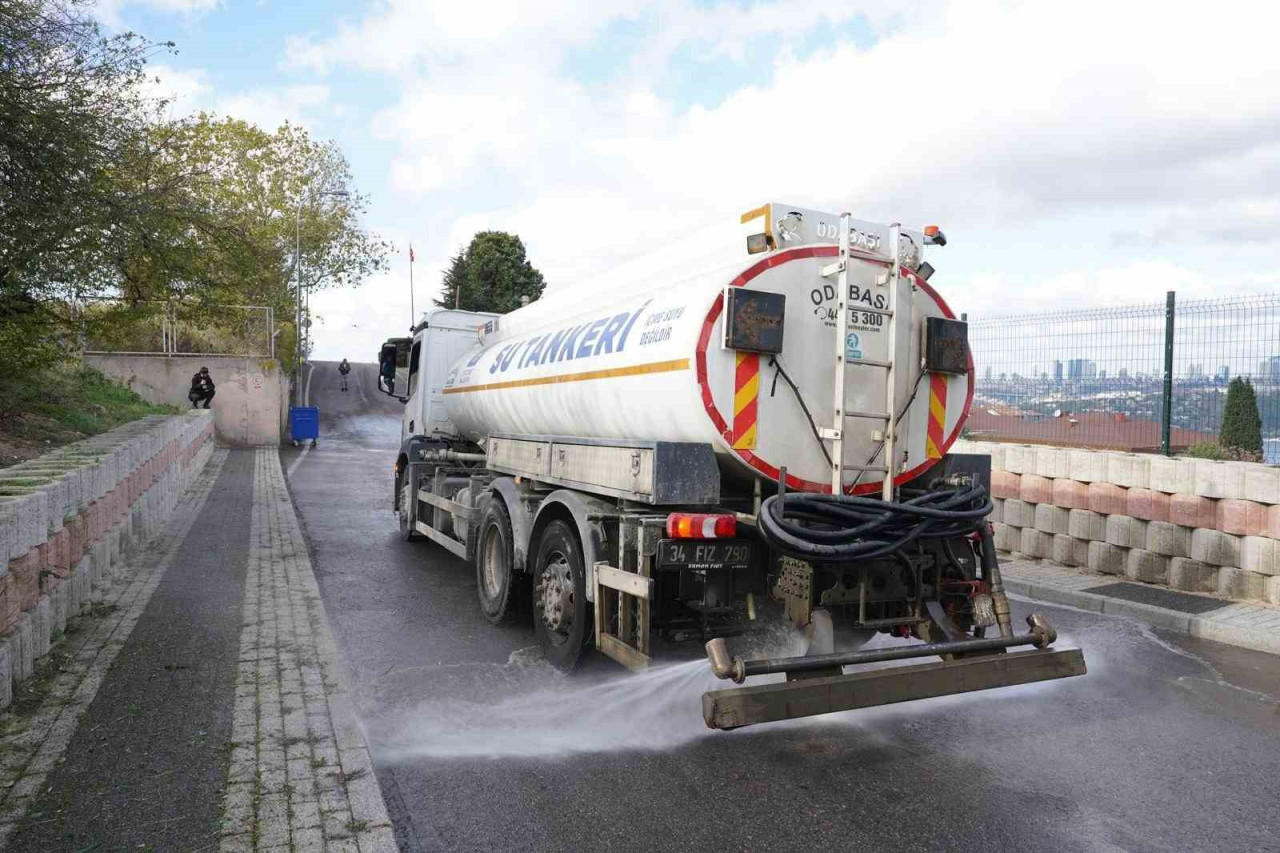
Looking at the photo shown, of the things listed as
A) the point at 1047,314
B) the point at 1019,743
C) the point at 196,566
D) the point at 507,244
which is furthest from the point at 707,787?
the point at 507,244

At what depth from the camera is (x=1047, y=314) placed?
10195mm

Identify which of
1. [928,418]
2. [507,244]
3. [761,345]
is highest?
[507,244]

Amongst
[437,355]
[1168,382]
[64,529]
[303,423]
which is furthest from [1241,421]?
[303,423]

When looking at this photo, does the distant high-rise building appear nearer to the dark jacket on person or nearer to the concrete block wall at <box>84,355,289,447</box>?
the dark jacket on person

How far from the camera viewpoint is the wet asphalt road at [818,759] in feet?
11.6

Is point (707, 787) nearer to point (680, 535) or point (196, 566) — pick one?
point (680, 535)

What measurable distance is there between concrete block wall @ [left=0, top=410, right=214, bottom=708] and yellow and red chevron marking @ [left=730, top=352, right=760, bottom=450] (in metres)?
3.77

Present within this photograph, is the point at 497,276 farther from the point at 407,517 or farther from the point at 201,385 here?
the point at 407,517

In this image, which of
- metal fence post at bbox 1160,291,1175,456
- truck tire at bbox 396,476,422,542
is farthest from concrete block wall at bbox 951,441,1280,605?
truck tire at bbox 396,476,422,542

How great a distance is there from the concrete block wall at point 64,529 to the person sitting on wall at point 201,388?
14802 millimetres

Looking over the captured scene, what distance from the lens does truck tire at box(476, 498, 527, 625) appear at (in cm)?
659

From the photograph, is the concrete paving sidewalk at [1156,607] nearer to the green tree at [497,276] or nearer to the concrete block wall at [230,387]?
the concrete block wall at [230,387]

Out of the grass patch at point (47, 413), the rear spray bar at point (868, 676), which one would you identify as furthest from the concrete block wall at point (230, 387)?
the rear spray bar at point (868, 676)

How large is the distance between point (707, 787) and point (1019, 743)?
5.90 feet
